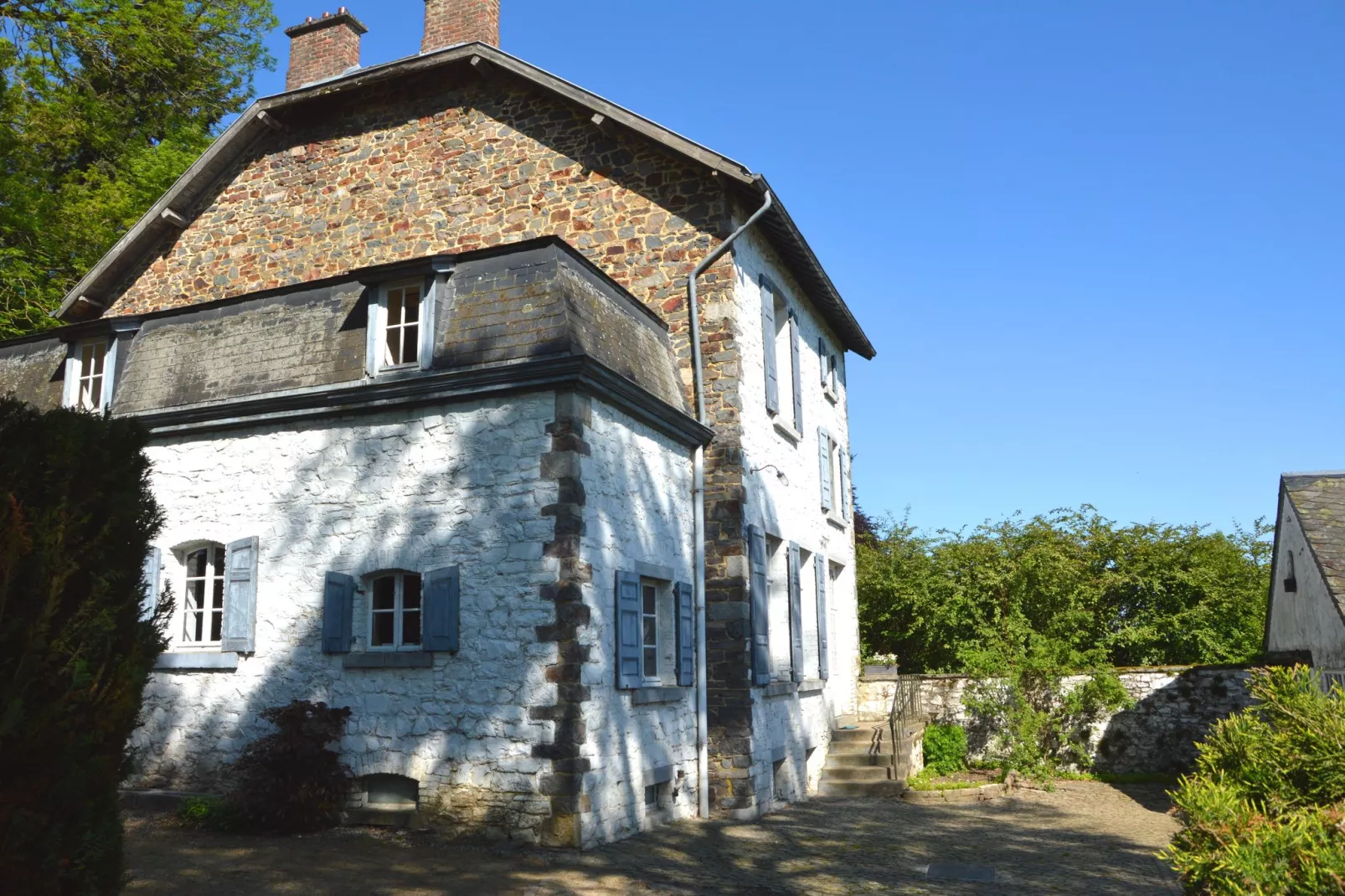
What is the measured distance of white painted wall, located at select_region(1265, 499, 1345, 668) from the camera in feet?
37.5

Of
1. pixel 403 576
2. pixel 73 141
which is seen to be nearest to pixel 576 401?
pixel 403 576

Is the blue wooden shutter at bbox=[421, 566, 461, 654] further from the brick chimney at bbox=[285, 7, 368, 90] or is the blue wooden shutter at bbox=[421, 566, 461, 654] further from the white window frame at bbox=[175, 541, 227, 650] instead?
the brick chimney at bbox=[285, 7, 368, 90]

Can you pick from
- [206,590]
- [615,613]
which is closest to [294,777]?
[206,590]

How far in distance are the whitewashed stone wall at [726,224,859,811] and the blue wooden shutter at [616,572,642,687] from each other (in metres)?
2.02

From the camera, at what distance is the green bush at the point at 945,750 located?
15.5m

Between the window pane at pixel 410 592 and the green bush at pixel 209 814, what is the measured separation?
212 cm

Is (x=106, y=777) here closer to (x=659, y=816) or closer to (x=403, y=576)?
(x=403, y=576)

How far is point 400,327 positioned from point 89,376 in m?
4.12

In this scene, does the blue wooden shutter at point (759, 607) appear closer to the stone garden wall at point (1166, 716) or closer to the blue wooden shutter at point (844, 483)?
the blue wooden shutter at point (844, 483)

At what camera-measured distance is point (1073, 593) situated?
17.3m

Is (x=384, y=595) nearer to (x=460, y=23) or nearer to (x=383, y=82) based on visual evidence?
(x=383, y=82)

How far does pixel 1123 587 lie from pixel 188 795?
14876mm

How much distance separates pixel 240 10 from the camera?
2328cm

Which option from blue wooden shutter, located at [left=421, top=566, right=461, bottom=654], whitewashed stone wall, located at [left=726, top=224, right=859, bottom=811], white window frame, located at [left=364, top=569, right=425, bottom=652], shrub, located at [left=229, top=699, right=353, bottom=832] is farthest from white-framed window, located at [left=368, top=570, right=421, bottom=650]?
whitewashed stone wall, located at [left=726, top=224, right=859, bottom=811]
